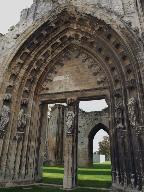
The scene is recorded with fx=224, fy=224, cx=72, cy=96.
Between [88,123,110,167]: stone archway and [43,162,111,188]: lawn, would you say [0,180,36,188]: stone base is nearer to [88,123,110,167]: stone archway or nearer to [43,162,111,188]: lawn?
[43,162,111,188]: lawn

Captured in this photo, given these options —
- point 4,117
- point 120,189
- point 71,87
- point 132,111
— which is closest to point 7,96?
point 4,117

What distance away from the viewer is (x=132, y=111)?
6312mm

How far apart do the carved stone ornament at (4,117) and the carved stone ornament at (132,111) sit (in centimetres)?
428

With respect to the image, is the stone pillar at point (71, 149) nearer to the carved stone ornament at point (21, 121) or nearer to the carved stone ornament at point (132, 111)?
the carved stone ornament at point (21, 121)

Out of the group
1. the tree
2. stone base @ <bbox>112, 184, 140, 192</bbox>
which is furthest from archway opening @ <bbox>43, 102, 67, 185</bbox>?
the tree

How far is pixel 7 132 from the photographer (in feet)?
26.1

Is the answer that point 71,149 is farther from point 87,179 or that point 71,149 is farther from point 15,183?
point 87,179

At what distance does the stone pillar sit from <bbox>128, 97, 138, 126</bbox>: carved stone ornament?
7.57 ft

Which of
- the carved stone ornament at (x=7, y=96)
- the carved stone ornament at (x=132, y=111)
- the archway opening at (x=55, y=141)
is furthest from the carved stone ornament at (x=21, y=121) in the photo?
the archway opening at (x=55, y=141)

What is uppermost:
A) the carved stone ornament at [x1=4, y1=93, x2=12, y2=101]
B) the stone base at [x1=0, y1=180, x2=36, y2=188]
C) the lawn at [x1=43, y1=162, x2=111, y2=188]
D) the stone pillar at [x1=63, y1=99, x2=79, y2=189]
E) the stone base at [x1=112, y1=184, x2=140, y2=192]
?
the carved stone ornament at [x1=4, y1=93, x2=12, y2=101]

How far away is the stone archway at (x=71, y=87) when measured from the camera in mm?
6504

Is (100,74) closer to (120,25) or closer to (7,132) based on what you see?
(120,25)

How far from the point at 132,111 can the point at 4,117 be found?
4.43 metres

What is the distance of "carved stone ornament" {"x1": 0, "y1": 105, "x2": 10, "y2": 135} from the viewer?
7828 mm
